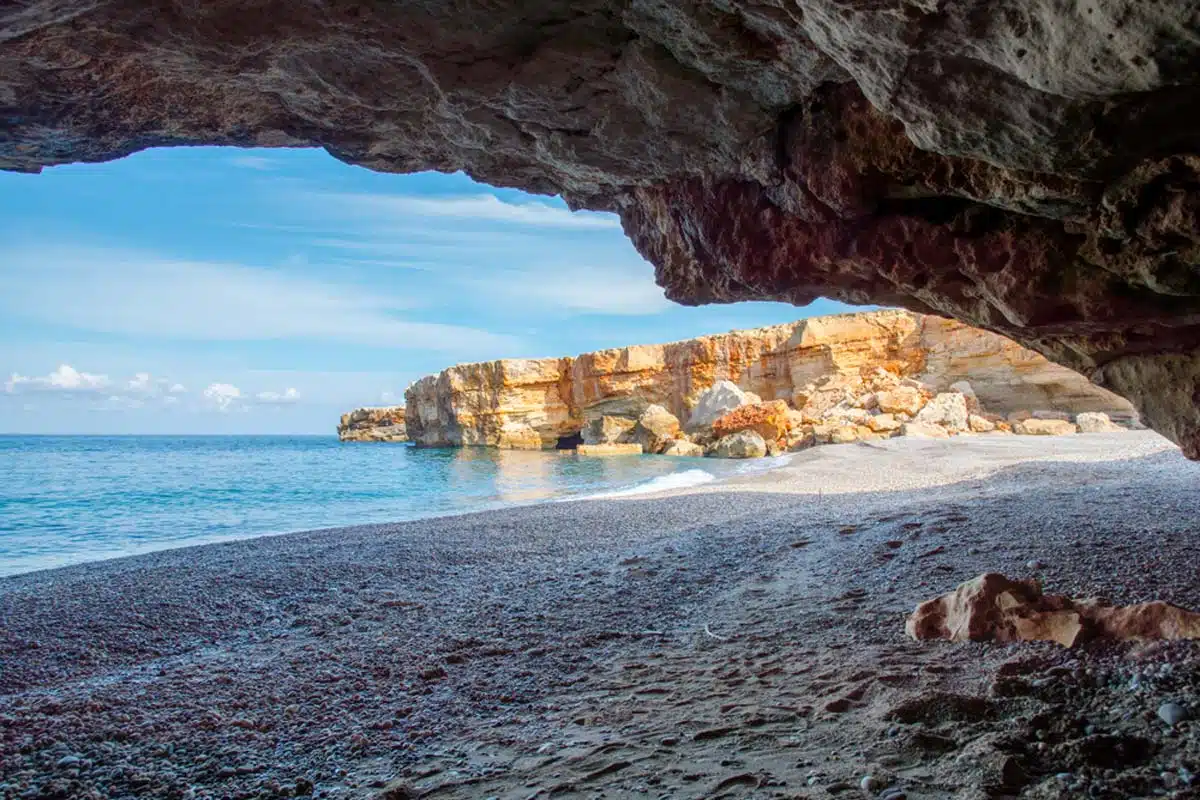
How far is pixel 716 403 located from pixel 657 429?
14.2 feet

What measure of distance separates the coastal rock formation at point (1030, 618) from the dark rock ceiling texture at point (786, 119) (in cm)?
204

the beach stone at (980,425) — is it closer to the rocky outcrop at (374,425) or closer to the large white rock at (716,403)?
the large white rock at (716,403)

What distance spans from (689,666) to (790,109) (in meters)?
3.96

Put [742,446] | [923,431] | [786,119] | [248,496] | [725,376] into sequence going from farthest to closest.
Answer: [725,376]
[742,446]
[923,431]
[248,496]
[786,119]

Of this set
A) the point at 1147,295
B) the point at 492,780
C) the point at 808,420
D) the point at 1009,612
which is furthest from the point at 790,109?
the point at 808,420

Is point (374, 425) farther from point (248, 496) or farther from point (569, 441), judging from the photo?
point (248, 496)

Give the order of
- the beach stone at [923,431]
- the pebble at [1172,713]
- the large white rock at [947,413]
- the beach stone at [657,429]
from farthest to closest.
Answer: the beach stone at [657,429], the large white rock at [947,413], the beach stone at [923,431], the pebble at [1172,713]

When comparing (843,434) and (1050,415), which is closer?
(843,434)

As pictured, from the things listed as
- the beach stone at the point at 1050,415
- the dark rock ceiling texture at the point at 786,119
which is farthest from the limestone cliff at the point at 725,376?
the dark rock ceiling texture at the point at 786,119

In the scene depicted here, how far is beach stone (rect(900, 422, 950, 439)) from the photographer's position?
27.6 meters

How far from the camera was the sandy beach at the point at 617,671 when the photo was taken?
102 inches

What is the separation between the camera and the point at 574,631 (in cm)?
506

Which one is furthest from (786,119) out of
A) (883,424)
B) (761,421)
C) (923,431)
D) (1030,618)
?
(761,421)

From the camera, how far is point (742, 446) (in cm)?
3397
